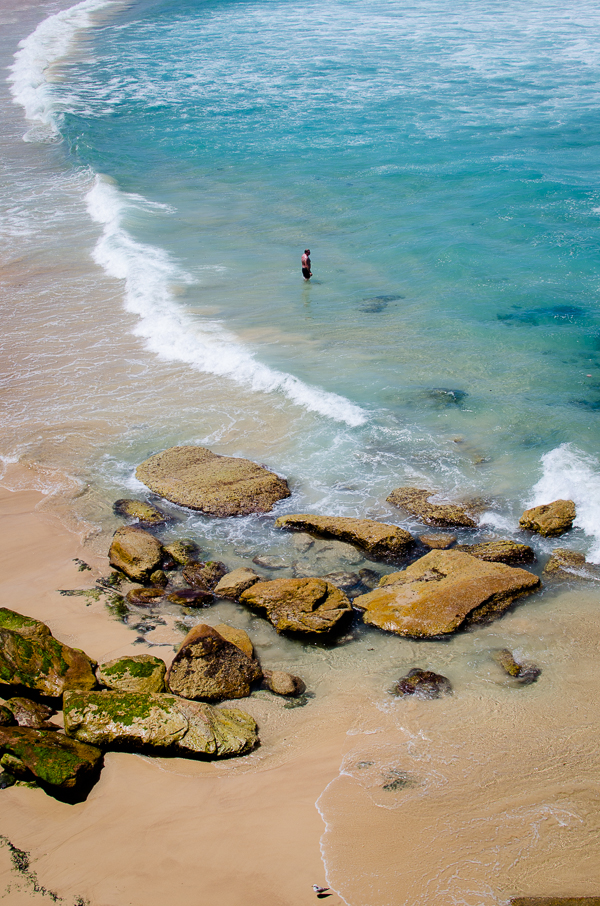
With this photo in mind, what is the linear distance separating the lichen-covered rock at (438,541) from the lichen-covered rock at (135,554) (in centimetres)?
442

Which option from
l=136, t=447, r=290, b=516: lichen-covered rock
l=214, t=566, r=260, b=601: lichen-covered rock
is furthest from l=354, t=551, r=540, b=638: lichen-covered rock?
l=136, t=447, r=290, b=516: lichen-covered rock

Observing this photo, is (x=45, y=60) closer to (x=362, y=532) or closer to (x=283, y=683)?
(x=362, y=532)

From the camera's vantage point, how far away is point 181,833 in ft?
22.4

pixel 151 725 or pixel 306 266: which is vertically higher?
pixel 306 266

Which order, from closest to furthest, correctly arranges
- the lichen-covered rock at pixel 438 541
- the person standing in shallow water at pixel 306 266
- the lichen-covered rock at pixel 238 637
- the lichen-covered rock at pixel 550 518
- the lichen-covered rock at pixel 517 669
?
the lichen-covered rock at pixel 517 669
the lichen-covered rock at pixel 238 637
the lichen-covered rock at pixel 438 541
the lichen-covered rock at pixel 550 518
the person standing in shallow water at pixel 306 266

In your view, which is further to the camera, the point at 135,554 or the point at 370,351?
the point at 370,351

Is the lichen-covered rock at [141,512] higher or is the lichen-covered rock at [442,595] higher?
the lichen-covered rock at [141,512]

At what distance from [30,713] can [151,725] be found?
1.43 meters

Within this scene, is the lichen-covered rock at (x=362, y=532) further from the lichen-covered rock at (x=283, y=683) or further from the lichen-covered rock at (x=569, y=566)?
A: the lichen-covered rock at (x=283, y=683)

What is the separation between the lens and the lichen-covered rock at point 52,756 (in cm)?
689

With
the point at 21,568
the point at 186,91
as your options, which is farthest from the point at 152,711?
the point at 186,91

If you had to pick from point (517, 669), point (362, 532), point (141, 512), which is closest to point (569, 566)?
point (517, 669)

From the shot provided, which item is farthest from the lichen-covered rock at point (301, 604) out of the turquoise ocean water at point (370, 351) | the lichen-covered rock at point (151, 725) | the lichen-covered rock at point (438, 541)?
the lichen-covered rock at point (438, 541)

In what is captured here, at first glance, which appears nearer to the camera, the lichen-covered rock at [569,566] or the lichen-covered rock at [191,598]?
the lichen-covered rock at [191,598]
